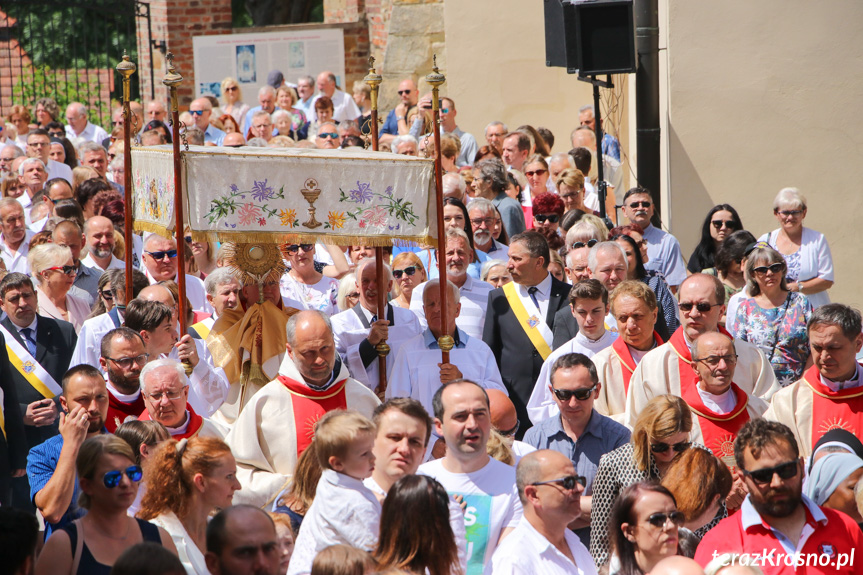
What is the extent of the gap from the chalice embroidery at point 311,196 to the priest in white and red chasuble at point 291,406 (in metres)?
0.60

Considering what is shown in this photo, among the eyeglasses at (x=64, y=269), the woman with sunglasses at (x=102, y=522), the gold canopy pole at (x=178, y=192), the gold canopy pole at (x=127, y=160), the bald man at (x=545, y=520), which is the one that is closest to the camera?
the woman with sunglasses at (x=102, y=522)

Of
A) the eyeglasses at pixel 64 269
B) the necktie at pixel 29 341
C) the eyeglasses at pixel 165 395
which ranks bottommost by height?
the eyeglasses at pixel 165 395

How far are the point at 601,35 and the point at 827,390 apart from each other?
15.2ft

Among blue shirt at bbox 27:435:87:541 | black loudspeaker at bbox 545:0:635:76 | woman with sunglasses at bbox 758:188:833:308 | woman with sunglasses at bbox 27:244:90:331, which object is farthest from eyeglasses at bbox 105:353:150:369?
black loudspeaker at bbox 545:0:635:76

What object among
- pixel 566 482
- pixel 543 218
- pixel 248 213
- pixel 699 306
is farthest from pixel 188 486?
pixel 543 218

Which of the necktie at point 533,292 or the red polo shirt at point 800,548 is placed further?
the necktie at point 533,292

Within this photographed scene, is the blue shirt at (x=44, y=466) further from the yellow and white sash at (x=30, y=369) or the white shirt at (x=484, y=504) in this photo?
the white shirt at (x=484, y=504)

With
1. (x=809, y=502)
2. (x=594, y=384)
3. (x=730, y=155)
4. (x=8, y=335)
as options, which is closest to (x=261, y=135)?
(x=730, y=155)

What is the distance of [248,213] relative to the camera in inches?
243

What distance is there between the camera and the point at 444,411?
500 centimetres

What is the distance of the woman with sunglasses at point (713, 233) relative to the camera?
28.7ft

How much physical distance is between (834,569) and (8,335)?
4506 mm

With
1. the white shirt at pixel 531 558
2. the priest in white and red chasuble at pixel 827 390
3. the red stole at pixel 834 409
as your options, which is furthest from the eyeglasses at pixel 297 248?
the white shirt at pixel 531 558

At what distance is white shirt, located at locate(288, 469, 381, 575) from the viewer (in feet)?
14.0
